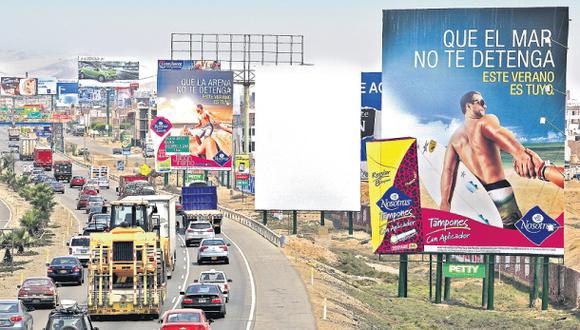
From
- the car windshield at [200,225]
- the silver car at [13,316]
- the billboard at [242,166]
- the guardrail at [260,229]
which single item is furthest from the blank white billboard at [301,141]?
the silver car at [13,316]

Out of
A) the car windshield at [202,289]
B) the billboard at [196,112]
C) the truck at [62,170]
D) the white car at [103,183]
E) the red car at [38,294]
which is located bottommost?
the red car at [38,294]

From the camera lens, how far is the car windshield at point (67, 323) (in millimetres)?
30312

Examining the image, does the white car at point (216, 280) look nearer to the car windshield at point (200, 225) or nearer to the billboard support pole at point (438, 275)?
the billboard support pole at point (438, 275)

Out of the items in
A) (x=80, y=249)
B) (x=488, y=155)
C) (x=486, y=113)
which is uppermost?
(x=486, y=113)

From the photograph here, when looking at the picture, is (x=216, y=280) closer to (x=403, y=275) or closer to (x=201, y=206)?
(x=403, y=275)

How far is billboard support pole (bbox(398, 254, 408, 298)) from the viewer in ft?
215

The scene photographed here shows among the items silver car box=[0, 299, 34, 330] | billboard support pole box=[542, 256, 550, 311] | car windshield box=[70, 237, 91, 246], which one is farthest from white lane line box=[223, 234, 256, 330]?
billboard support pole box=[542, 256, 550, 311]

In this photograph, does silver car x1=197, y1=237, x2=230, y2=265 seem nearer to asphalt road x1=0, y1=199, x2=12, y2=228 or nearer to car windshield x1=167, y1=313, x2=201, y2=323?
car windshield x1=167, y1=313, x2=201, y2=323

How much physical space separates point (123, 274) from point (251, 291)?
46.5ft

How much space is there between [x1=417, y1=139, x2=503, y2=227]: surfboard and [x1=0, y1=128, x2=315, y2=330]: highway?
835 cm

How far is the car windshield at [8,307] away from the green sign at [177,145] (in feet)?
269

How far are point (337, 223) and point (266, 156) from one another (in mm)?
36959

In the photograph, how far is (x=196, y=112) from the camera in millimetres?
117375

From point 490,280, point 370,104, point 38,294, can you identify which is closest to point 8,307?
point 38,294
